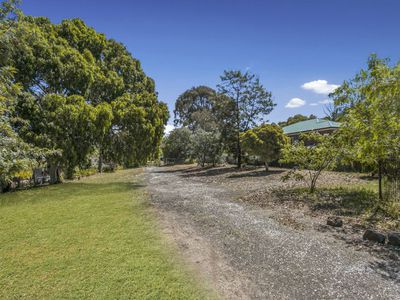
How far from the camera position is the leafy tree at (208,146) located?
24.9 metres

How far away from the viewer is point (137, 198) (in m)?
10.1

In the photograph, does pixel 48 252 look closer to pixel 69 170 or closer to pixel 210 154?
pixel 69 170

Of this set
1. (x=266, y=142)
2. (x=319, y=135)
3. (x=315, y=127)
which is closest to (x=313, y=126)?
(x=315, y=127)

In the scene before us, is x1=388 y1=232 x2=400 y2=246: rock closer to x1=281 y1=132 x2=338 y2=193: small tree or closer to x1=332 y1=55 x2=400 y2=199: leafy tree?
x1=332 y1=55 x2=400 y2=199: leafy tree

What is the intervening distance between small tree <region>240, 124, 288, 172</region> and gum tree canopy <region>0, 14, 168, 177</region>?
7304 mm

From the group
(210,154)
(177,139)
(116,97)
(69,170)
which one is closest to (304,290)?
(69,170)

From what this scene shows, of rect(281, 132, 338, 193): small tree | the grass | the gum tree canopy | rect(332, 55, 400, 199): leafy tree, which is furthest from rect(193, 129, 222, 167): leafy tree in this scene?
the grass

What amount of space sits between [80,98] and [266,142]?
42.5 ft

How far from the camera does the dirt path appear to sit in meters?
3.32

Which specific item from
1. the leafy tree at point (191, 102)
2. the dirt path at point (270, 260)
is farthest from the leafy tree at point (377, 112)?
the leafy tree at point (191, 102)

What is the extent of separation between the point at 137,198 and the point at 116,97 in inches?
422

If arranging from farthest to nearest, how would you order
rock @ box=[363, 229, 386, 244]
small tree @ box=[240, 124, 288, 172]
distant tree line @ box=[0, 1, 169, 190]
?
small tree @ box=[240, 124, 288, 172]
distant tree line @ box=[0, 1, 169, 190]
rock @ box=[363, 229, 386, 244]

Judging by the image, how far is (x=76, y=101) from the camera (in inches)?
558

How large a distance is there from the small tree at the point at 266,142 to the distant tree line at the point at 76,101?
731 centimetres
